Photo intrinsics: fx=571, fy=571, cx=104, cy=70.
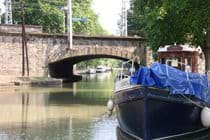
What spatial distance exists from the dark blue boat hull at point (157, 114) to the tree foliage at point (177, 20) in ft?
20.6

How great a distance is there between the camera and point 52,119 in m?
22.9

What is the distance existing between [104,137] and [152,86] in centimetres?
348

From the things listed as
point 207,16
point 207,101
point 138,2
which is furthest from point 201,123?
point 138,2

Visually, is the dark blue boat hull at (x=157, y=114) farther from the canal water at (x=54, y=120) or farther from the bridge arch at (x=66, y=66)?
the bridge arch at (x=66, y=66)

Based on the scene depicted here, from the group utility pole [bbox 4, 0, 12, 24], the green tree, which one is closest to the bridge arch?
utility pole [bbox 4, 0, 12, 24]

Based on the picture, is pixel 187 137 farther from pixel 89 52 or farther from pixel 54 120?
pixel 89 52

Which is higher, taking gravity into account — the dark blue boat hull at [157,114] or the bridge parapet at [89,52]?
the bridge parapet at [89,52]

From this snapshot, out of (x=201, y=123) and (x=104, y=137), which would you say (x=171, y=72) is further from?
(x=104, y=137)

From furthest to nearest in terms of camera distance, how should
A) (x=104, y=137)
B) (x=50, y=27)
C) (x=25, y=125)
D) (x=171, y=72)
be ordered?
(x=50, y=27), (x=25, y=125), (x=104, y=137), (x=171, y=72)

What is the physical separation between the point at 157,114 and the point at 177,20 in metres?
12.9

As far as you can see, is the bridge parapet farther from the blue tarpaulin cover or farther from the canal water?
the blue tarpaulin cover

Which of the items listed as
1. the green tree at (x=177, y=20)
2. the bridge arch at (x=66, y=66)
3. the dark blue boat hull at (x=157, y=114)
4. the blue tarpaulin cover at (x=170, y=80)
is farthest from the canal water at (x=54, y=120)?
the bridge arch at (x=66, y=66)

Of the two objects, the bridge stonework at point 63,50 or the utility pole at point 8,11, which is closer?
the bridge stonework at point 63,50

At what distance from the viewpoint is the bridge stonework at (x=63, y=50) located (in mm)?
54781
